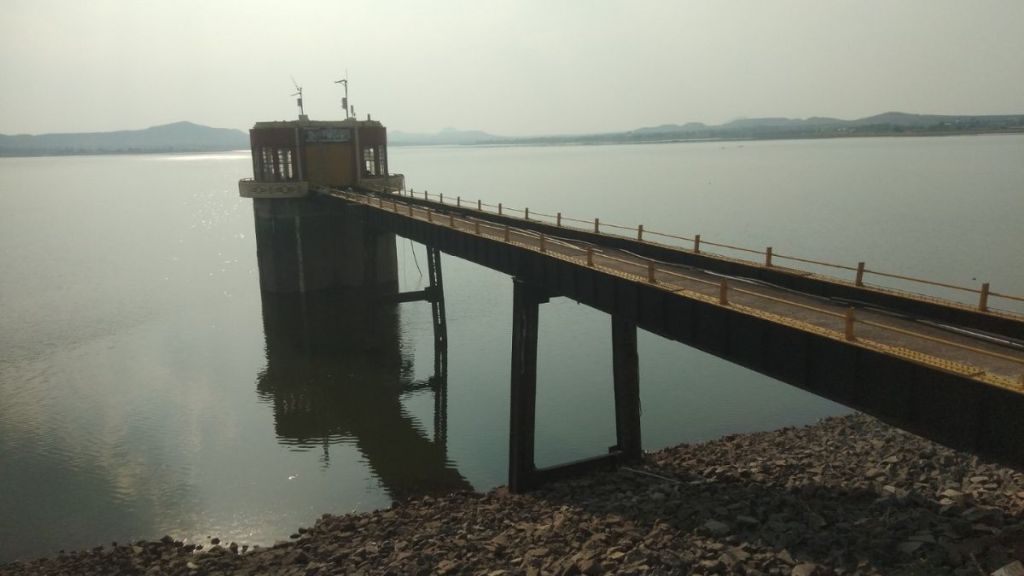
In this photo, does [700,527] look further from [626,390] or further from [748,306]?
[626,390]

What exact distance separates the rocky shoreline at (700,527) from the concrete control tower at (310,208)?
29.5 meters

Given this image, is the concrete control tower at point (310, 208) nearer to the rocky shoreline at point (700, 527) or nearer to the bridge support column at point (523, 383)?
the bridge support column at point (523, 383)

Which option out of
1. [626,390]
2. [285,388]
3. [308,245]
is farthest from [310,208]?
[626,390]

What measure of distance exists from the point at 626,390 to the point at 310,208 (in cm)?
3308

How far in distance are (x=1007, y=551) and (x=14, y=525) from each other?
24.6 meters

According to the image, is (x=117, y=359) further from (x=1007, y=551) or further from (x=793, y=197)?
(x=793, y=197)

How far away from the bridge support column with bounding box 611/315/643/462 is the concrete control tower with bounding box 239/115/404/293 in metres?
28.9

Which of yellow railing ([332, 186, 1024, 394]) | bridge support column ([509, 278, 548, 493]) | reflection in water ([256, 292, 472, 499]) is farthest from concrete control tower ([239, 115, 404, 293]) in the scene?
bridge support column ([509, 278, 548, 493])

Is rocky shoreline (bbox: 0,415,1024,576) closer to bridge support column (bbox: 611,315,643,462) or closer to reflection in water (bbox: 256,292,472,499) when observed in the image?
bridge support column (bbox: 611,315,643,462)

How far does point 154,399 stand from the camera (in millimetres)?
30906

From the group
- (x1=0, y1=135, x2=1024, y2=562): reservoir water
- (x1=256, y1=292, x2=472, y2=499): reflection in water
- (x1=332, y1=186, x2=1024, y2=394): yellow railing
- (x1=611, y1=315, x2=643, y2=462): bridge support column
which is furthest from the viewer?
(x1=256, y1=292, x2=472, y2=499): reflection in water

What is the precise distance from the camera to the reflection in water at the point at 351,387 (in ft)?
80.7

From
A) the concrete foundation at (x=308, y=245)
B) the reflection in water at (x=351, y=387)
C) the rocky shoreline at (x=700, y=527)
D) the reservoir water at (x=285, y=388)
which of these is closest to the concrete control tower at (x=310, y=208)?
the concrete foundation at (x=308, y=245)

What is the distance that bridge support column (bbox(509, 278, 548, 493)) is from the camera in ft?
64.2
